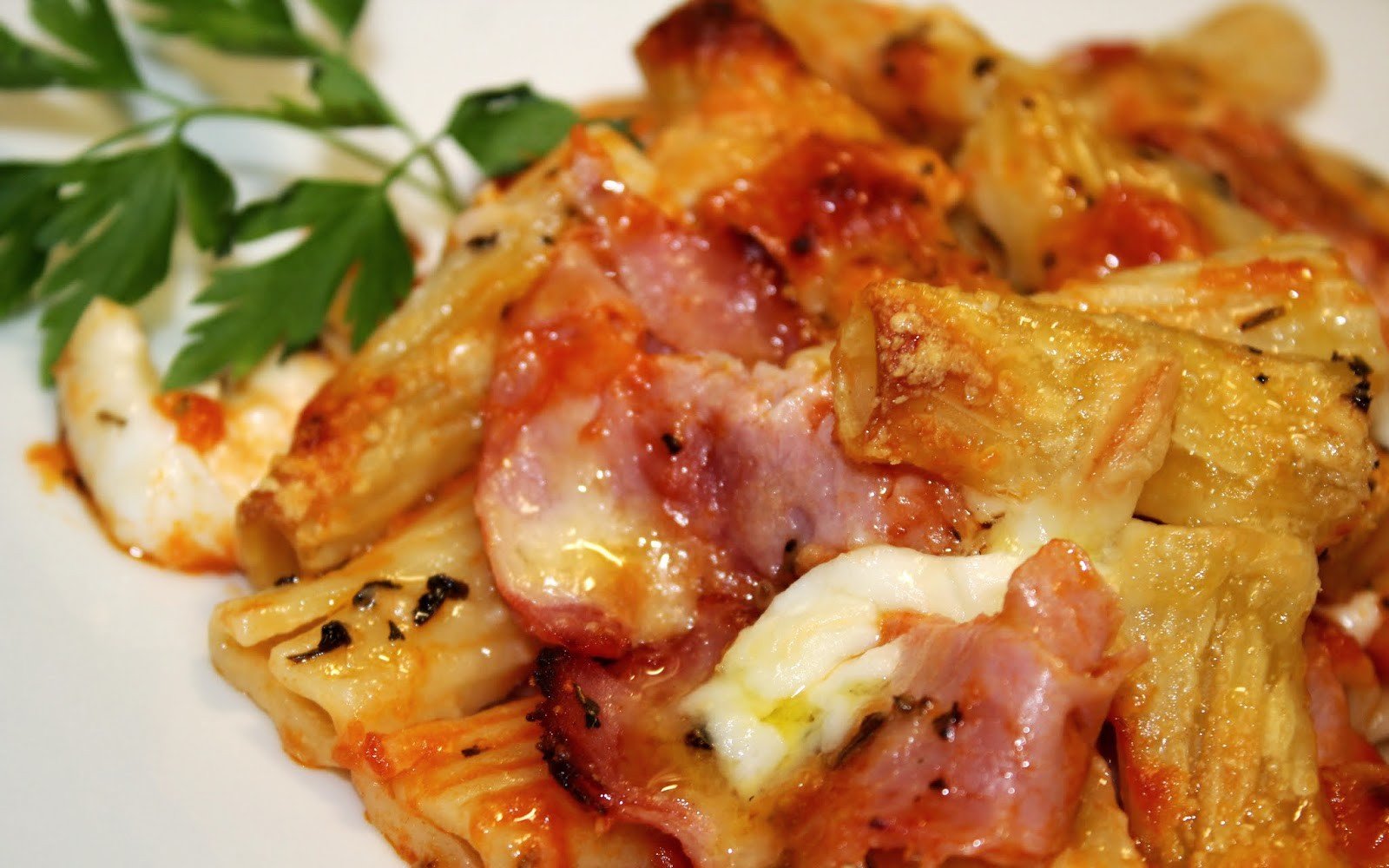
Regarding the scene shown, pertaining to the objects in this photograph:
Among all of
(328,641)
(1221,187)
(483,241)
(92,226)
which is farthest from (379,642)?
(1221,187)

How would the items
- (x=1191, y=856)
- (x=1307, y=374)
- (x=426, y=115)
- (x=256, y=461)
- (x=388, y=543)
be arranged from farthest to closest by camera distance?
(x=426, y=115), (x=256, y=461), (x=388, y=543), (x=1307, y=374), (x=1191, y=856)

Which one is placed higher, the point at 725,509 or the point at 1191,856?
the point at 725,509

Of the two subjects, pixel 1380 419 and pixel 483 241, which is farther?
pixel 483 241

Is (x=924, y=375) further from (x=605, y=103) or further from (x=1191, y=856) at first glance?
(x=605, y=103)

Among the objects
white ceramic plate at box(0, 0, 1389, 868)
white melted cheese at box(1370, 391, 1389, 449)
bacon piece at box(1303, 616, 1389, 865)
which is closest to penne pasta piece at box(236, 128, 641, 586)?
white ceramic plate at box(0, 0, 1389, 868)

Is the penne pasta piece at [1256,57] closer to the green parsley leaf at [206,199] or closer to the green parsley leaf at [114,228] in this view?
the green parsley leaf at [206,199]

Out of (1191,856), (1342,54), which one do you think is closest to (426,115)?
(1191,856)

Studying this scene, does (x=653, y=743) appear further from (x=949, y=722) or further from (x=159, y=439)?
(x=159, y=439)
